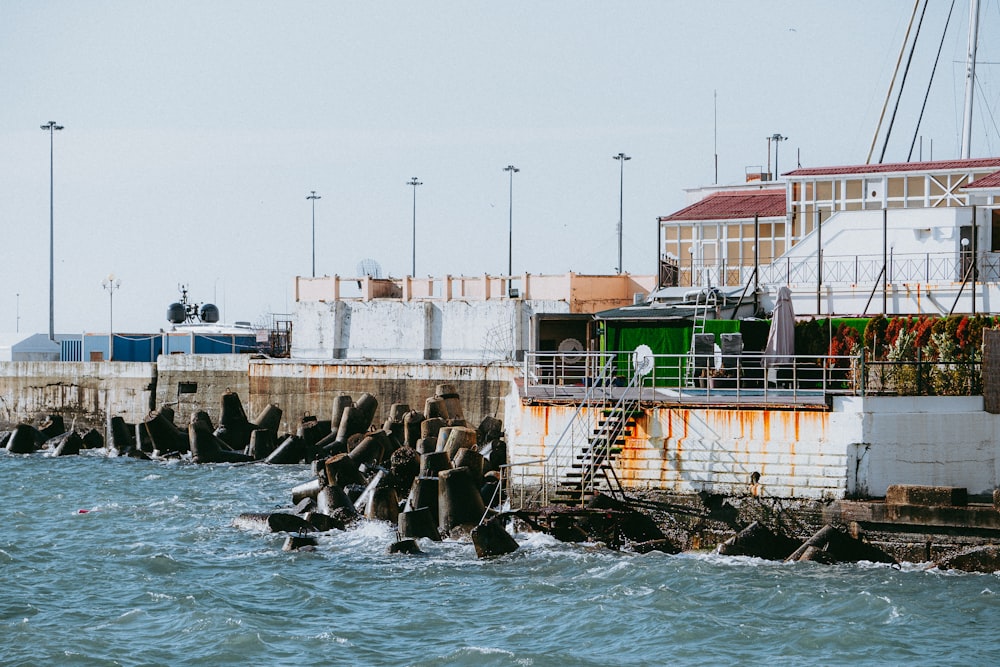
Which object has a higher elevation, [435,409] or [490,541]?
[435,409]

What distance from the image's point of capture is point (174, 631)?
1906 cm

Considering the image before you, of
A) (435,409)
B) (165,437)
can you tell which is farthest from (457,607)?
(165,437)

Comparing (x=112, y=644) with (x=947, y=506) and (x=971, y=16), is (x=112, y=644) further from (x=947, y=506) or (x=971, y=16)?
(x=971, y=16)

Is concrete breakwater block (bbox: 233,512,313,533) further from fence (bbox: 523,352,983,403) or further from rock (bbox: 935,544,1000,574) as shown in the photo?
rock (bbox: 935,544,1000,574)

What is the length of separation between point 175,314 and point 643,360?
45.1 m

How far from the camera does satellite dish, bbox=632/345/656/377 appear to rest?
24875 millimetres

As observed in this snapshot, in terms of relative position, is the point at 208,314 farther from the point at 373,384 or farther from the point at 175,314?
the point at 373,384

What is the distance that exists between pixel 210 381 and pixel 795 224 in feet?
71.4

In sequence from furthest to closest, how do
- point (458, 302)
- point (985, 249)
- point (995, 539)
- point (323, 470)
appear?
Result: 1. point (458, 302)
2. point (985, 249)
3. point (323, 470)
4. point (995, 539)

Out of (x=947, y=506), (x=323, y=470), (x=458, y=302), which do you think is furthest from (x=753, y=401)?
(x=458, y=302)

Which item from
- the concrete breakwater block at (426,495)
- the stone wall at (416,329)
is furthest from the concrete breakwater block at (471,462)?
the stone wall at (416,329)

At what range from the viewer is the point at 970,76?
4359cm

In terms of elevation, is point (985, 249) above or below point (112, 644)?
above

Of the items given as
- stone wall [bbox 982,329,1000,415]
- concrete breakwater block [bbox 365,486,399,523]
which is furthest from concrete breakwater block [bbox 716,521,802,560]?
concrete breakwater block [bbox 365,486,399,523]
